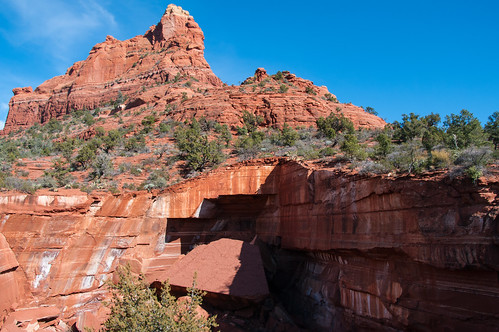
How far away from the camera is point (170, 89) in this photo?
55625 mm

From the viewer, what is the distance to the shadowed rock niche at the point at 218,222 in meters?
17.0

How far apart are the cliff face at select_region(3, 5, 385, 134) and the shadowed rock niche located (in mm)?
23353

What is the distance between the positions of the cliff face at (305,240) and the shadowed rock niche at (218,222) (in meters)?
0.06

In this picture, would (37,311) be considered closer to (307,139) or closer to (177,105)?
(307,139)

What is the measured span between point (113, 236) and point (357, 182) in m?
11.3

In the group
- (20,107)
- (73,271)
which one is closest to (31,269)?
(73,271)

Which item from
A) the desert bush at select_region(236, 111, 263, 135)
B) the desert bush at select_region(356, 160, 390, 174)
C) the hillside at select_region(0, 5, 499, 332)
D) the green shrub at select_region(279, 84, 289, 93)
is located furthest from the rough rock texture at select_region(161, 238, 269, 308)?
the green shrub at select_region(279, 84, 289, 93)

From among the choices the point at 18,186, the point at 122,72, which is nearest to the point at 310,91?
the point at 18,186

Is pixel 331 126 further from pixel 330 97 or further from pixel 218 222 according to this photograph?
pixel 218 222

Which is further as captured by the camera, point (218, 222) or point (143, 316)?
point (218, 222)

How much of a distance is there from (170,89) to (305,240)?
47499 mm

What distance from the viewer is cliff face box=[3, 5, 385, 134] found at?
41844 millimetres

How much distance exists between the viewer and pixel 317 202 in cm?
1303

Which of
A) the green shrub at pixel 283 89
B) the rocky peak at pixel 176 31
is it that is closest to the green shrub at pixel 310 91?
the green shrub at pixel 283 89
